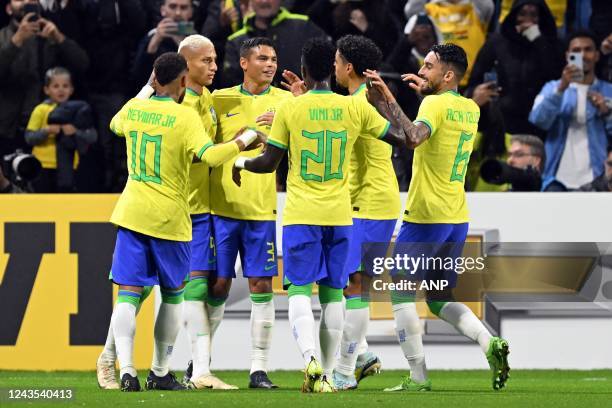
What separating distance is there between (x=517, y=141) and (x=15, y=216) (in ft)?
15.4

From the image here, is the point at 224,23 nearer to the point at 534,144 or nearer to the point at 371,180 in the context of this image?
the point at 534,144

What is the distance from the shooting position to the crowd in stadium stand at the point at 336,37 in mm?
13555

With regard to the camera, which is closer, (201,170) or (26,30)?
(201,170)

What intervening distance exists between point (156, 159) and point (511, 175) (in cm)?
498

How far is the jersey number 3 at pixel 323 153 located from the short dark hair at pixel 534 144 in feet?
14.8

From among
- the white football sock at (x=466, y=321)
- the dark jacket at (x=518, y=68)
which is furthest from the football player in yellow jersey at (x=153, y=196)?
the dark jacket at (x=518, y=68)

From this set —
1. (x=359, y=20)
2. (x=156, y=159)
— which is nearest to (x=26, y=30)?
(x=359, y=20)

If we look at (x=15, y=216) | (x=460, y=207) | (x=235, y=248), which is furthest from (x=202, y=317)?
(x=15, y=216)

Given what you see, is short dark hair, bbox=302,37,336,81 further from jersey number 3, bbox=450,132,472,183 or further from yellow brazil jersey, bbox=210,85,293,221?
jersey number 3, bbox=450,132,472,183

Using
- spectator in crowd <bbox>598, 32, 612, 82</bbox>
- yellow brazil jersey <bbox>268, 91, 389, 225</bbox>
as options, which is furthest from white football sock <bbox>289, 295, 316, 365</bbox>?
spectator in crowd <bbox>598, 32, 612, 82</bbox>

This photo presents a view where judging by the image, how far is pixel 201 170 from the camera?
10258mm

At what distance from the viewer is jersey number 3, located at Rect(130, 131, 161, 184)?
362 inches

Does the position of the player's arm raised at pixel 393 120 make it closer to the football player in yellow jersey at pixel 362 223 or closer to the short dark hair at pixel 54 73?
the football player in yellow jersey at pixel 362 223

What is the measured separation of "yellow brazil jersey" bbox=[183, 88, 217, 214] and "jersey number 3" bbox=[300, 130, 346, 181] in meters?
1.21
